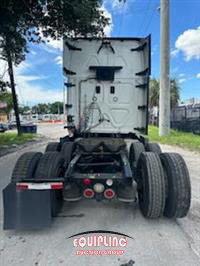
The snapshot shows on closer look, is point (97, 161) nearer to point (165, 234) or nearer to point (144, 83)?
point (165, 234)

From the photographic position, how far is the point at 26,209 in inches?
107

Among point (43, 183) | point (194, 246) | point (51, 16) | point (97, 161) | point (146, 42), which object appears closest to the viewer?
point (194, 246)

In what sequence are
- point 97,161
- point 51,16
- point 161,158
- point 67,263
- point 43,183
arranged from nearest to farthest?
1. point 67,263
2. point 43,183
3. point 161,158
4. point 97,161
5. point 51,16

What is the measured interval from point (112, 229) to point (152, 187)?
0.75 meters

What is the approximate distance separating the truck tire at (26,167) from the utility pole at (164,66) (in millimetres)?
12480

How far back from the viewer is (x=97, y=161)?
12.7ft

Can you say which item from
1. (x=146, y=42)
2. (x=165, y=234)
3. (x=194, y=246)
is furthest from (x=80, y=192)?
(x=146, y=42)

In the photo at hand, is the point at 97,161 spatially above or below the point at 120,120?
below

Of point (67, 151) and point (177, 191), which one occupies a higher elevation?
point (67, 151)

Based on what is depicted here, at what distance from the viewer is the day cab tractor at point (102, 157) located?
108 inches

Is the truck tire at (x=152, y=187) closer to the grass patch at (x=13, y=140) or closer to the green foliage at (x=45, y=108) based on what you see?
the grass patch at (x=13, y=140)

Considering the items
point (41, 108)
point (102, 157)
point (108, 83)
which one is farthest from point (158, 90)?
point (41, 108)

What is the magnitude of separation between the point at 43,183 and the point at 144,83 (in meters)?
3.48

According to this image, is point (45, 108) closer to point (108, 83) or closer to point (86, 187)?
point (108, 83)
